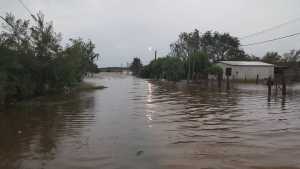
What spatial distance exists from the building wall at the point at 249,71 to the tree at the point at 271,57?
21.7m

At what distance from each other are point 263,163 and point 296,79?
56157 mm

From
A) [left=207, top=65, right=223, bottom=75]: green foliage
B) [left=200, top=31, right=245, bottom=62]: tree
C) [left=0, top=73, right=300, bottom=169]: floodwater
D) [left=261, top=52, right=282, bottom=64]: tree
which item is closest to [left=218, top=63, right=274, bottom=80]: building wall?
[left=207, top=65, right=223, bottom=75]: green foliage

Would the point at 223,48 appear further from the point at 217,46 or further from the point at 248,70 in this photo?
the point at 248,70

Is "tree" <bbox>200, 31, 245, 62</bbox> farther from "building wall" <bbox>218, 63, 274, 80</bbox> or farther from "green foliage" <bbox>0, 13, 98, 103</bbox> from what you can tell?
"green foliage" <bbox>0, 13, 98, 103</bbox>

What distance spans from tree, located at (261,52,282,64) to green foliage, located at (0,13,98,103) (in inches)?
2843

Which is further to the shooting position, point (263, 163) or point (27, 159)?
point (27, 159)

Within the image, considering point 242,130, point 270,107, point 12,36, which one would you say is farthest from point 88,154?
point 12,36

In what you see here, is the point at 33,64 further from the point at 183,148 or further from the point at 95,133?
the point at 183,148

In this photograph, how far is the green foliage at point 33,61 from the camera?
28594 millimetres

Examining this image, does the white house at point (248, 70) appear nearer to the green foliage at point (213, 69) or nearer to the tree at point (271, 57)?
the green foliage at point (213, 69)

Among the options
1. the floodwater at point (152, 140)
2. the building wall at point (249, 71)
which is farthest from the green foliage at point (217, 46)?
the floodwater at point (152, 140)

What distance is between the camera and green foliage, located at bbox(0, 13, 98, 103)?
93.8 ft

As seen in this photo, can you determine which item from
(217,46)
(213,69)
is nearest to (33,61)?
(213,69)

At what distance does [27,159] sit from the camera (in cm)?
1128
